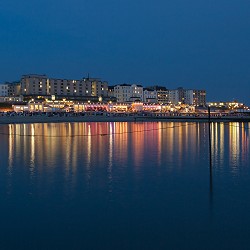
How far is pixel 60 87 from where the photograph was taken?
105 metres

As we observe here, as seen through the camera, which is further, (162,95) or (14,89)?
(162,95)

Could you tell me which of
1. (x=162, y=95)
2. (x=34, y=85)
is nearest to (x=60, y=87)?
(x=34, y=85)

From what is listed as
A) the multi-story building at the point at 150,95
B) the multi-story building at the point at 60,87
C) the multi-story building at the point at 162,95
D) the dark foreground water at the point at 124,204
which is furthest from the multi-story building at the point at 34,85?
the dark foreground water at the point at 124,204

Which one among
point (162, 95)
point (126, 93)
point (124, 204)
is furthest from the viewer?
point (162, 95)

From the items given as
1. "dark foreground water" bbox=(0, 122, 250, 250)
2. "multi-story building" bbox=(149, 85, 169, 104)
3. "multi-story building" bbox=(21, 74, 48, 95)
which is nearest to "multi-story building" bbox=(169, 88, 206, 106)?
"multi-story building" bbox=(149, 85, 169, 104)

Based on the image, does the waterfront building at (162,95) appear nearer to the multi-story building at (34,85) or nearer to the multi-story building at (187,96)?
the multi-story building at (187,96)

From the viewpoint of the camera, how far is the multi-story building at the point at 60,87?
9900 cm

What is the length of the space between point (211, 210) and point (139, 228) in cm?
207

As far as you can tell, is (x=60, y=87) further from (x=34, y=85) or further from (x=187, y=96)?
(x=187, y=96)

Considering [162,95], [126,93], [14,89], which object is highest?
[14,89]

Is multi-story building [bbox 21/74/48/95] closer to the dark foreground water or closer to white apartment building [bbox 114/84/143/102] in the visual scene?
white apartment building [bbox 114/84/143/102]

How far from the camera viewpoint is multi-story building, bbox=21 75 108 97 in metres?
99.0

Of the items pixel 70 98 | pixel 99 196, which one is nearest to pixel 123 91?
pixel 70 98

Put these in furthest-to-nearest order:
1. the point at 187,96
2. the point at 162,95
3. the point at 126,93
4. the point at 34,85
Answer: the point at 187,96 → the point at 162,95 → the point at 126,93 → the point at 34,85
